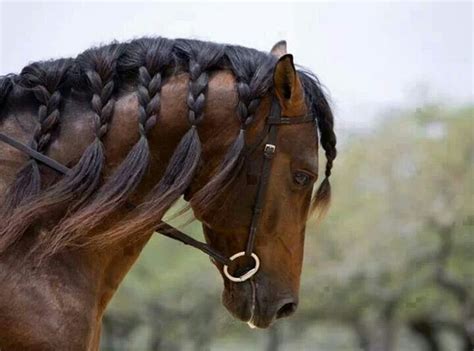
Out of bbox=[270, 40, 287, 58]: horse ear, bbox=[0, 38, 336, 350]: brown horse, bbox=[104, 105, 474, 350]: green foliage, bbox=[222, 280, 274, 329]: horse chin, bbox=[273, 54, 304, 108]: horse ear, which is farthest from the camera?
bbox=[104, 105, 474, 350]: green foliage

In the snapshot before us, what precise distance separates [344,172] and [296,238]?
78.5ft

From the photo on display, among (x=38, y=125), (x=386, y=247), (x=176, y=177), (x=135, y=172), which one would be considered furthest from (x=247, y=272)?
(x=386, y=247)

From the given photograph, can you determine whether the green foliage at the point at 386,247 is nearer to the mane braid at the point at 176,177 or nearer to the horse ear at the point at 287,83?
the horse ear at the point at 287,83

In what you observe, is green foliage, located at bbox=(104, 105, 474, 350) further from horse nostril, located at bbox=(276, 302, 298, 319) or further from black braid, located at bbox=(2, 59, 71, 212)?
black braid, located at bbox=(2, 59, 71, 212)

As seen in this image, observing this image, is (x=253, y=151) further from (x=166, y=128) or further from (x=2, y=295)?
(x=2, y=295)

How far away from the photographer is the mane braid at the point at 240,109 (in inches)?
118

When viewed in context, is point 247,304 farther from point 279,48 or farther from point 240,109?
point 279,48

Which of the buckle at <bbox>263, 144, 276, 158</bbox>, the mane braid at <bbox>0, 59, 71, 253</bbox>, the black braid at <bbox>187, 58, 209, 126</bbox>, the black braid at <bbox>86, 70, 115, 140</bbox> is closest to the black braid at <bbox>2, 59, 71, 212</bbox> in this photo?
the mane braid at <bbox>0, 59, 71, 253</bbox>

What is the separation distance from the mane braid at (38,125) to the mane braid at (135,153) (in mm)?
156

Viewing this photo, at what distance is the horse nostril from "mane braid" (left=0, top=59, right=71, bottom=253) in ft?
3.36

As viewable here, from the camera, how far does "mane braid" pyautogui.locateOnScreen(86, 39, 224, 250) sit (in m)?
2.91

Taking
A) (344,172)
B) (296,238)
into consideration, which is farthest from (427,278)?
(296,238)

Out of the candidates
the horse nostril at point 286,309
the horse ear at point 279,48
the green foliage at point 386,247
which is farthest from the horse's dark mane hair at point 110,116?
the green foliage at point 386,247

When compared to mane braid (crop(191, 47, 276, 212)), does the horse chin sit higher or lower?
lower
